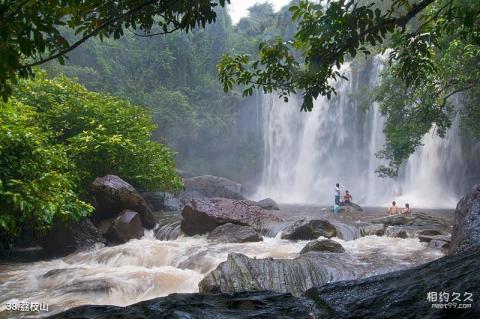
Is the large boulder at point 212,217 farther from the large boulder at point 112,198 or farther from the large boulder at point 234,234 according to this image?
the large boulder at point 112,198

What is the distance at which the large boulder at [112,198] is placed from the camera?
12422 mm

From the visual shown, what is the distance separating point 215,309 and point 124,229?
898cm

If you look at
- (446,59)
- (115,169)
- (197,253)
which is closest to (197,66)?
(115,169)

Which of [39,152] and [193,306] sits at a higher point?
[39,152]

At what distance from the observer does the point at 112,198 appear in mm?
12477

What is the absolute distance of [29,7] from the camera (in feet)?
8.55

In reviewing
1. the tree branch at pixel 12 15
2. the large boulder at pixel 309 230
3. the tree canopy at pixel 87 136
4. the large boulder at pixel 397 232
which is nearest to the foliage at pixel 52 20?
the tree branch at pixel 12 15

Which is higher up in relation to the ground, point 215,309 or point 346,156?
point 346,156

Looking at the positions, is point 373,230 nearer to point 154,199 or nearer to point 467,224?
point 467,224

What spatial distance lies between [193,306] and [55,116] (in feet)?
38.6

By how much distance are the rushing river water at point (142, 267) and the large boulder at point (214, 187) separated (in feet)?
41.1

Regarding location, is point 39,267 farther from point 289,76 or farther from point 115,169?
point 289,76

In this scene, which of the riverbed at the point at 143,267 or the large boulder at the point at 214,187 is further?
the large boulder at the point at 214,187

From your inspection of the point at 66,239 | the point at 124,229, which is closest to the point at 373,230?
the point at 124,229
